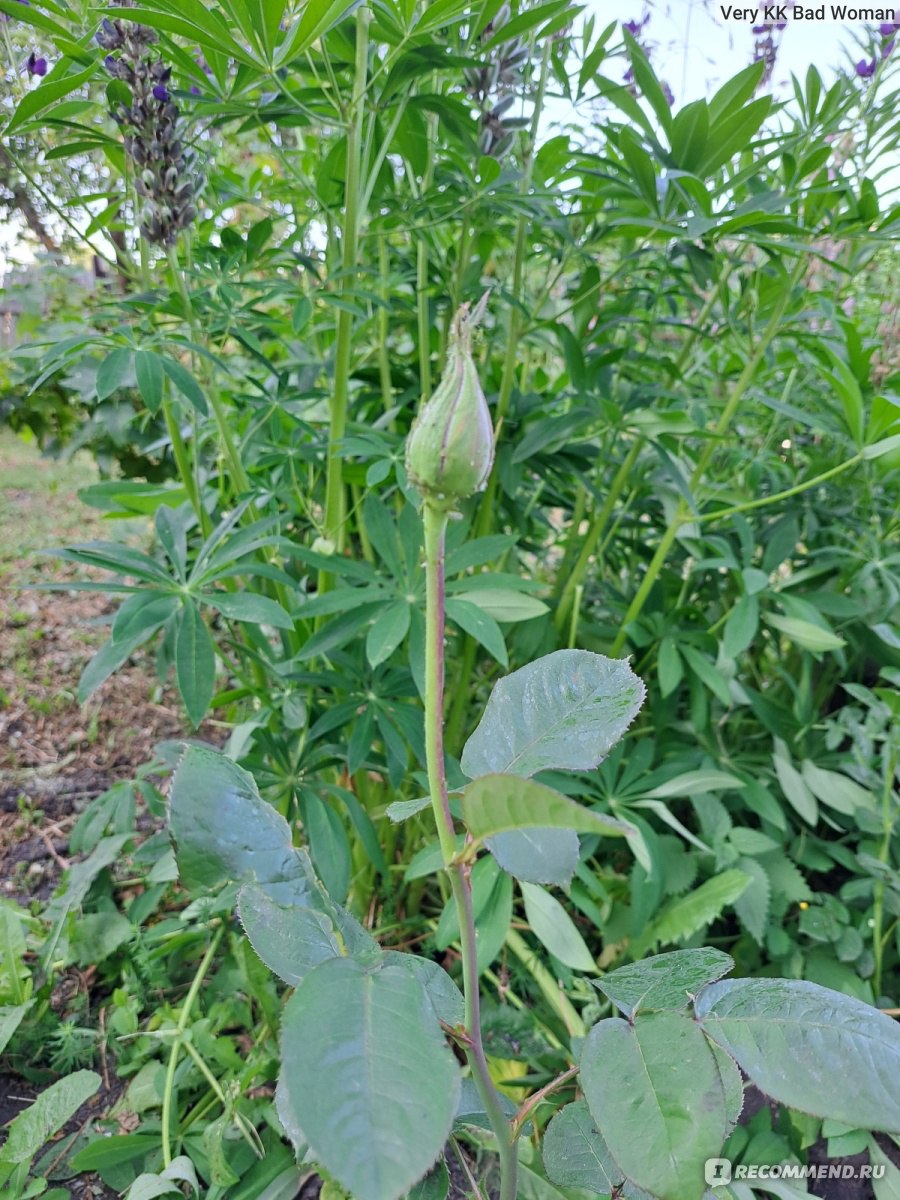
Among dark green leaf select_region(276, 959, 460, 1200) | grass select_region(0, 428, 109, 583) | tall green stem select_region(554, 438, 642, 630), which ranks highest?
dark green leaf select_region(276, 959, 460, 1200)

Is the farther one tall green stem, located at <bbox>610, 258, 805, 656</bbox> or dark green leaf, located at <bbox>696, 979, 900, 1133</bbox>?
tall green stem, located at <bbox>610, 258, 805, 656</bbox>

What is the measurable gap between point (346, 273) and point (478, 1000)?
74 cm

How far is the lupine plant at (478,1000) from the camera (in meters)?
0.25

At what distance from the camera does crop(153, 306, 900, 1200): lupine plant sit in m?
0.25

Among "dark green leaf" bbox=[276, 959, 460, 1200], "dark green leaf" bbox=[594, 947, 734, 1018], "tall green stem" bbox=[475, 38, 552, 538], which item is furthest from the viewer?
"tall green stem" bbox=[475, 38, 552, 538]

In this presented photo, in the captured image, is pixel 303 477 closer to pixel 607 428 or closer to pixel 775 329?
pixel 607 428

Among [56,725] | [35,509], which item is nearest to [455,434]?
[56,725]

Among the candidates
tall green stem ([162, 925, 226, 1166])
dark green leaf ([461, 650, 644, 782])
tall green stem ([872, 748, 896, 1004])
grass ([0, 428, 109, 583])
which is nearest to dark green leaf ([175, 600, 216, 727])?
tall green stem ([162, 925, 226, 1166])

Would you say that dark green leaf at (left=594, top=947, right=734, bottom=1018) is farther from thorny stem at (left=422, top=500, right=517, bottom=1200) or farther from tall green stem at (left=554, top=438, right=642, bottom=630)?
tall green stem at (left=554, top=438, right=642, bottom=630)

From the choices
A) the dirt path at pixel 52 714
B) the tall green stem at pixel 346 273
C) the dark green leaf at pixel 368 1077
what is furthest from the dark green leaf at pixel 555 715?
the dirt path at pixel 52 714

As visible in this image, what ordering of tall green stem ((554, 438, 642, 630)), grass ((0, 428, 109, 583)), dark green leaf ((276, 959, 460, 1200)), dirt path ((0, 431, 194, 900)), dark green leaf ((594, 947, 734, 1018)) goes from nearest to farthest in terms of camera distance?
dark green leaf ((276, 959, 460, 1200)) < dark green leaf ((594, 947, 734, 1018)) < tall green stem ((554, 438, 642, 630)) < dirt path ((0, 431, 194, 900)) < grass ((0, 428, 109, 583))

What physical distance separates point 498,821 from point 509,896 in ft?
2.09

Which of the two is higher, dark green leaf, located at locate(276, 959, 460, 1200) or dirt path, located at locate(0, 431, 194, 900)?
dark green leaf, located at locate(276, 959, 460, 1200)

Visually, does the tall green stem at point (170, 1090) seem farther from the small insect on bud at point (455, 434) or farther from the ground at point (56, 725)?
the small insect on bud at point (455, 434)
